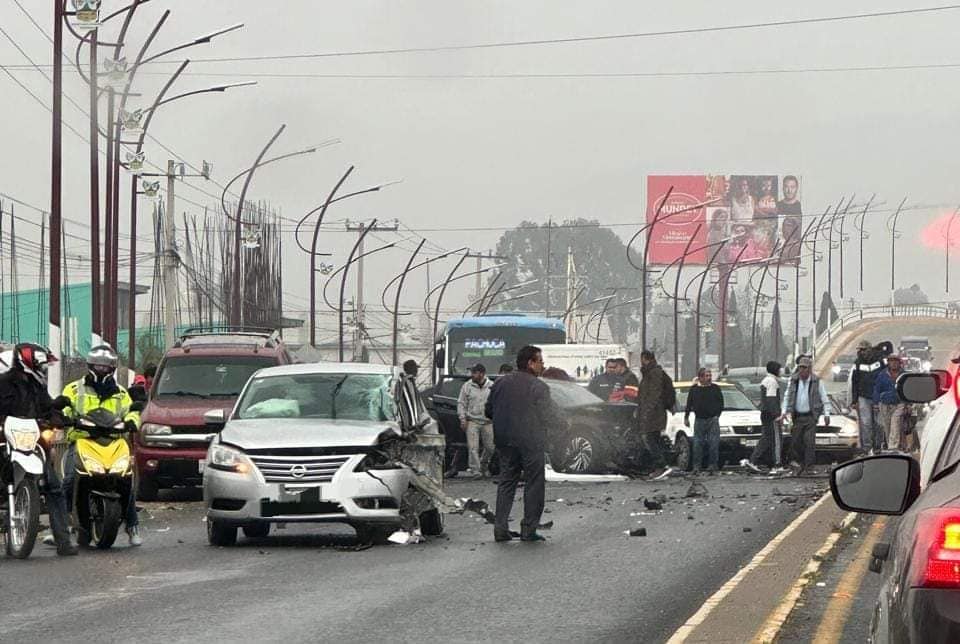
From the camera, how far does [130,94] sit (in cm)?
4009

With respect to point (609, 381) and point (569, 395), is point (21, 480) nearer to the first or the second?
point (569, 395)

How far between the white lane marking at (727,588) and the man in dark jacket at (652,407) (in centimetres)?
985

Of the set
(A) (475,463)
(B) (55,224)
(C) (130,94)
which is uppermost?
(C) (130,94)

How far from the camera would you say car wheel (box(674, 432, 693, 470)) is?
31834 mm

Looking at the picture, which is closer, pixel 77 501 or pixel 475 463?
pixel 77 501

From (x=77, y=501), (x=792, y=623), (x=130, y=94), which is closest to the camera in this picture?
(x=792, y=623)

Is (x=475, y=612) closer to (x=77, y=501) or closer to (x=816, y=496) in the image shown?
(x=77, y=501)

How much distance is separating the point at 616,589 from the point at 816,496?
11139 mm

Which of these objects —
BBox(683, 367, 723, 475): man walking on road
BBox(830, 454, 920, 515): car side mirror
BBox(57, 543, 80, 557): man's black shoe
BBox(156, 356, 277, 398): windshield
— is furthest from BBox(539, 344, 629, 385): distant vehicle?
BBox(830, 454, 920, 515): car side mirror

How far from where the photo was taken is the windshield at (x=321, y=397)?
18.0 meters

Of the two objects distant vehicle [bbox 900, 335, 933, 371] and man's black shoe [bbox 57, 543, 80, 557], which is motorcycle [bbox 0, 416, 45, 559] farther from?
distant vehicle [bbox 900, 335, 933, 371]

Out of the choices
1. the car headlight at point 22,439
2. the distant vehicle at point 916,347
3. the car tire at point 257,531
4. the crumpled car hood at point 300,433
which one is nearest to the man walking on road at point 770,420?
the car tire at point 257,531

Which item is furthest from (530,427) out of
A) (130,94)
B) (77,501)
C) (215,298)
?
(215,298)

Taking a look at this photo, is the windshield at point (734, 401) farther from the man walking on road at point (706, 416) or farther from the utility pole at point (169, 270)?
the utility pole at point (169, 270)
